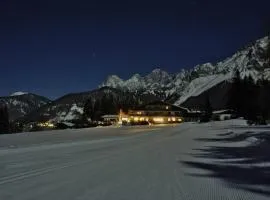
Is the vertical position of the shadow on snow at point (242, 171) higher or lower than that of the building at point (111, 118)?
lower

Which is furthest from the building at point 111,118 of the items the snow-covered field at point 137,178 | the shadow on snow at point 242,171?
the snow-covered field at point 137,178

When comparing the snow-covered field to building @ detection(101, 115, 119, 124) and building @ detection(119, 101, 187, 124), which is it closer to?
building @ detection(101, 115, 119, 124)

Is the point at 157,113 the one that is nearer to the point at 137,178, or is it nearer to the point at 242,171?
the point at 242,171

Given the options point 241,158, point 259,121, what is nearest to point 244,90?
point 259,121

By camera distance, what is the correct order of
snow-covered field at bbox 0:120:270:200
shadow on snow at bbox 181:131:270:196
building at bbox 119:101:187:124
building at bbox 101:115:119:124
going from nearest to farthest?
1. snow-covered field at bbox 0:120:270:200
2. shadow on snow at bbox 181:131:270:196
3. building at bbox 101:115:119:124
4. building at bbox 119:101:187:124

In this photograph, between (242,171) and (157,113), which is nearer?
(242,171)

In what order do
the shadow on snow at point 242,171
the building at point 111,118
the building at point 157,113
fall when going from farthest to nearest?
the building at point 157,113
the building at point 111,118
the shadow on snow at point 242,171

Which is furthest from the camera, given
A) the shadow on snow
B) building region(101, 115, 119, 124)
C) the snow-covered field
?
building region(101, 115, 119, 124)

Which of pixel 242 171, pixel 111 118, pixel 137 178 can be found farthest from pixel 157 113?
pixel 137 178

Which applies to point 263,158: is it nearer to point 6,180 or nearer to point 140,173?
point 140,173

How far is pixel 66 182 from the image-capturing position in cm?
1298

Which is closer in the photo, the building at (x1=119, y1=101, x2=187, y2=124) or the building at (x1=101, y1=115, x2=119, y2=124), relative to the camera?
the building at (x1=101, y1=115, x2=119, y2=124)

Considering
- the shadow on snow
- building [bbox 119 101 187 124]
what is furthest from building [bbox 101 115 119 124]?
the shadow on snow

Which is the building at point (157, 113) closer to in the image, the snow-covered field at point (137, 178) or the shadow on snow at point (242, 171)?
the shadow on snow at point (242, 171)
